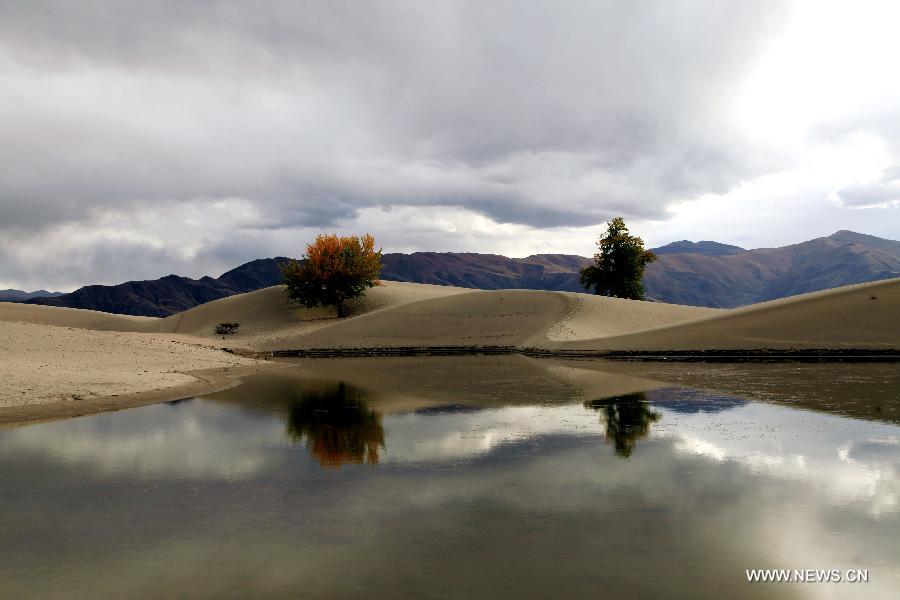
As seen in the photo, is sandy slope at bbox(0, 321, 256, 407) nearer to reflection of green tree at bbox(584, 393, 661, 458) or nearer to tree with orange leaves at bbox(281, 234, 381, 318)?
reflection of green tree at bbox(584, 393, 661, 458)

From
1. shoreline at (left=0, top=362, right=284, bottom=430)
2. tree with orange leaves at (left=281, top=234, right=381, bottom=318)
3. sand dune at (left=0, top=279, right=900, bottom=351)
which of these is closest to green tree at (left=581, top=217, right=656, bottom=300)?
sand dune at (left=0, top=279, right=900, bottom=351)

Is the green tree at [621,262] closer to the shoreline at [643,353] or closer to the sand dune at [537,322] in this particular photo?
the sand dune at [537,322]

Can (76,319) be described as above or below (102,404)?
above

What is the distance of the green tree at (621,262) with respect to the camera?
75625mm

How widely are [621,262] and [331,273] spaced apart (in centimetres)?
3601

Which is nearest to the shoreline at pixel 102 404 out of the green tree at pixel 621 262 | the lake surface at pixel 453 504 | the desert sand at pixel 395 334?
the desert sand at pixel 395 334

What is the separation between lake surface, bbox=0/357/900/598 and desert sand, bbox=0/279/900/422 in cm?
686

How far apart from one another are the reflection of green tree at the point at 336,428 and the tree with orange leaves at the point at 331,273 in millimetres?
48063

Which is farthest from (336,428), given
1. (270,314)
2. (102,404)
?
(270,314)

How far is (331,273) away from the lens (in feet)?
230

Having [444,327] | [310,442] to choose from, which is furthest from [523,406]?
[444,327]

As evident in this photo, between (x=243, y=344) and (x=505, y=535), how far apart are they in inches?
2182

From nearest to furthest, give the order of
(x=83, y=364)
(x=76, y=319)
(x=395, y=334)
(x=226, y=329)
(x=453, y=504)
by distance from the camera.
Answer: (x=453, y=504), (x=83, y=364), (x=395, y=334), (x=226, y=329), (x=76, y=319)

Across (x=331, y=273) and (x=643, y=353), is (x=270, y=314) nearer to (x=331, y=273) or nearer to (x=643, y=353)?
(x=331, y=273)
